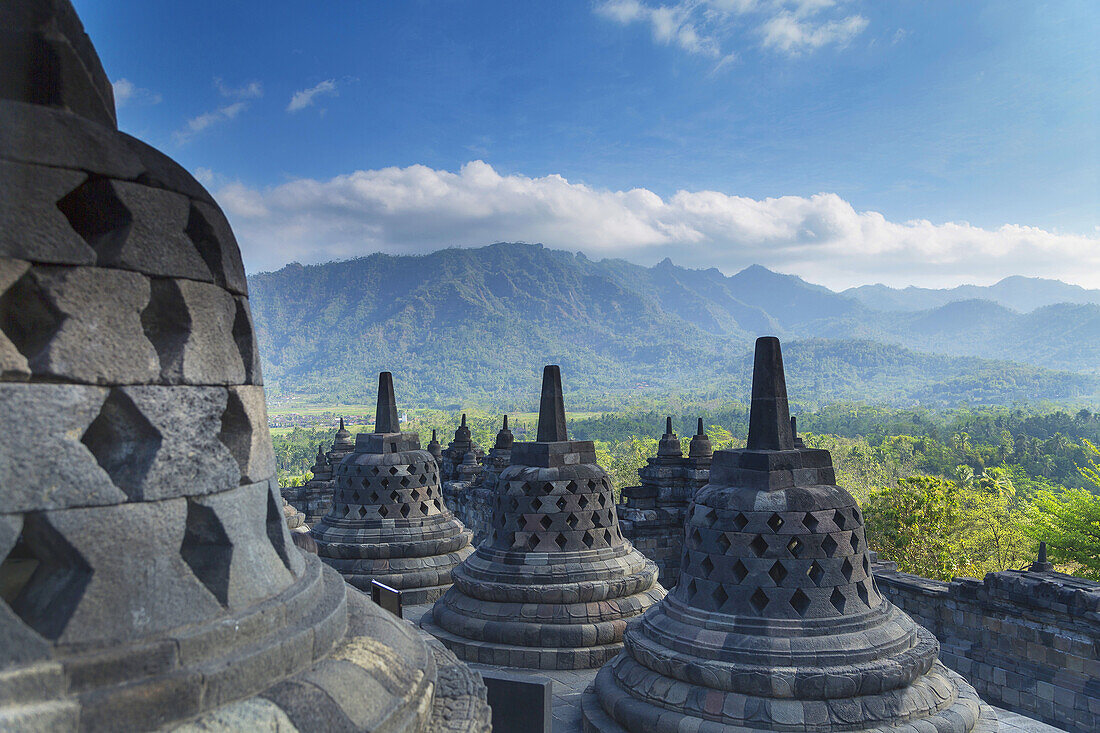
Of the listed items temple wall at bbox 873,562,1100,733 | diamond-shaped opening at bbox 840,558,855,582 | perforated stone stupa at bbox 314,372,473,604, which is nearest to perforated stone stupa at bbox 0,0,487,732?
diamond-shaped opening at bbox 840,558,855,582

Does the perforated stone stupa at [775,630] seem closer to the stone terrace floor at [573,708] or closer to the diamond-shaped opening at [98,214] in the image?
the stone terrace floor at [573,708]

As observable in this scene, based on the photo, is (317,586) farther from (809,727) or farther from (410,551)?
(410,551)

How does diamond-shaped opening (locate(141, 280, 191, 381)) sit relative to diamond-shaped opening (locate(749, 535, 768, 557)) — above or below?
above

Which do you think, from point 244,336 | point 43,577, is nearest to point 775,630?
point 244,336

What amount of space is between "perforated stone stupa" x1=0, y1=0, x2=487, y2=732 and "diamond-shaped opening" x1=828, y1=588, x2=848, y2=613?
447 cm

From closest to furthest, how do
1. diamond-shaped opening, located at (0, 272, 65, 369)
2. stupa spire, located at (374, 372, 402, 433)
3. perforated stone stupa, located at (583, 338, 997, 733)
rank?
diamond-shaped opening, located at (0, 272, 65, 369)
perforated stone stupa, located at (583, 338, 997, 733)
stupa spire, located at (374, 372, 402, 433)

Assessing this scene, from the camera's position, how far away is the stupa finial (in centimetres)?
685

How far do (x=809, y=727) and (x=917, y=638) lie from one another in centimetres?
158

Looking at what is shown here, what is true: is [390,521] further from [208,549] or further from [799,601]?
[208,549]

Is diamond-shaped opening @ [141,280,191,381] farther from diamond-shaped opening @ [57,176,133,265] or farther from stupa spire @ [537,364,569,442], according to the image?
stupa spire @ [537,364,569,442]

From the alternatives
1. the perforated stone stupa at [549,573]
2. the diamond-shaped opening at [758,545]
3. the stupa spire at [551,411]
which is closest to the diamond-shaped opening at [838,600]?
the diamond-shaped opening at [758,545]

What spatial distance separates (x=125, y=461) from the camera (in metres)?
2.72

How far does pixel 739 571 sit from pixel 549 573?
3755 mm

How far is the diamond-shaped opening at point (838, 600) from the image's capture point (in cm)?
646
